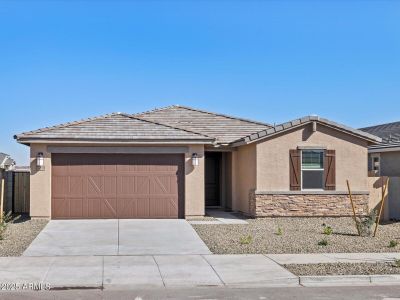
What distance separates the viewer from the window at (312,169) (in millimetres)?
20484

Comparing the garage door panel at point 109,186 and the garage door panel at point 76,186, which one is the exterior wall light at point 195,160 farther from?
the garage door panel at point 76,186

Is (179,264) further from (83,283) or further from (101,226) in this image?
(101,226)

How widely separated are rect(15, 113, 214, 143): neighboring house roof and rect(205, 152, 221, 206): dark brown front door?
173 inches

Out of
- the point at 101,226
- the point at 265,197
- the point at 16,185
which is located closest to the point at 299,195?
the point at 265,197

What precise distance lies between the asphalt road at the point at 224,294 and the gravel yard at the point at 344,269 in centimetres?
101

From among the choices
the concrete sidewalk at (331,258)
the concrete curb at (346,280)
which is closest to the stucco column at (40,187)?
the concrete sidewalk at (331,258)

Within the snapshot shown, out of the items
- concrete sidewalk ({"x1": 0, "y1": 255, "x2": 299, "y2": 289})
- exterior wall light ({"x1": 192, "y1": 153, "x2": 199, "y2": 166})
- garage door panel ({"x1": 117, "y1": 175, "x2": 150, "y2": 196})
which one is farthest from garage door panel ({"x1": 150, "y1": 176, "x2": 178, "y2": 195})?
concrete sidewalk ({"x1": 0, "y1": 255, "x2": 299, "y2": 289})

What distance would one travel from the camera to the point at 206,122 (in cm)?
2466

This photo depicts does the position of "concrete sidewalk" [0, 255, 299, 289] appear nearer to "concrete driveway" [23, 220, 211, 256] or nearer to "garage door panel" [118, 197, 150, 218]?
"concrete driveway" [23, 220, 211, 256]

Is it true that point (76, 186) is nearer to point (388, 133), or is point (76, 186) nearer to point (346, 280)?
point (346, 280)

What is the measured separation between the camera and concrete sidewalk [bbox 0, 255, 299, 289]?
9984mm

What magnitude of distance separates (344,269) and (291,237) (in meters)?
4.44

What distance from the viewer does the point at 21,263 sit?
11.5 m

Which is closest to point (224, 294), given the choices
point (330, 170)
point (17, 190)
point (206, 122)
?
point (330, 170)
